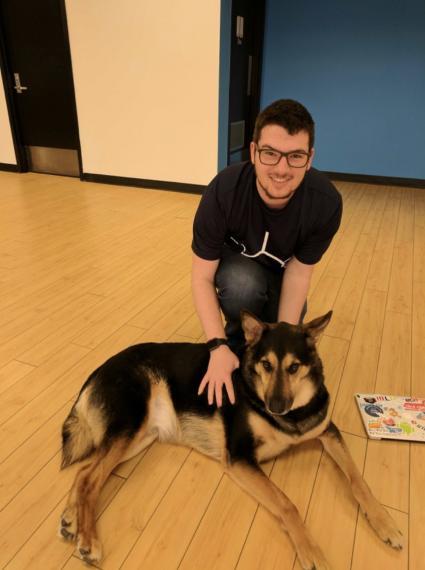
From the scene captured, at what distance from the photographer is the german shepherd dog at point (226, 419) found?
1304 mm

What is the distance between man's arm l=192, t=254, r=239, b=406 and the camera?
1489mm

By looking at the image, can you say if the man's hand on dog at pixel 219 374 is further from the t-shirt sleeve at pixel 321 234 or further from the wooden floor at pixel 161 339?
the t-shirt sleeve at pixel 321 234

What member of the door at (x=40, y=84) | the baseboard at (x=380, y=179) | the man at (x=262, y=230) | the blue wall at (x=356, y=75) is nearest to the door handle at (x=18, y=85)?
the door at (x=40, y=84)

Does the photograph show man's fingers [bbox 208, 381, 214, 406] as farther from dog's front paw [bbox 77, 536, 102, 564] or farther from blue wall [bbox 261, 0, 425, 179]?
blue wall [bbox 261, 0, 425, 179]

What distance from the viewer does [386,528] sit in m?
1.29

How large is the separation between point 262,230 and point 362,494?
106 cm

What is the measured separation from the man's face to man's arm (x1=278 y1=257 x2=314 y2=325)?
348mm

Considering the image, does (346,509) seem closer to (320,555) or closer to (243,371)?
(320,555)

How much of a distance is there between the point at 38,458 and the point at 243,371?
0.85m

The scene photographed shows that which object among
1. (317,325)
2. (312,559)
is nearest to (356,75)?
(317,325)

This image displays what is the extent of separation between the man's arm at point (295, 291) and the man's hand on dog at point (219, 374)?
41 cm

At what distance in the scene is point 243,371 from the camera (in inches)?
59.3

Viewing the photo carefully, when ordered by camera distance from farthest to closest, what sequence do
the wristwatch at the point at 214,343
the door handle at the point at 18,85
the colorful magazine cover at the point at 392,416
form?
the door handle at the point at 18,85 < the colorful magazine cover at the point at 392,416 < the wristwatch at the point at 214,343

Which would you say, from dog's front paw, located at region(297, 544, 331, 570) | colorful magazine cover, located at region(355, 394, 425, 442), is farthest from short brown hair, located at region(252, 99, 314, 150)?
dog's front paw, located at region(297, 544, 331, 570)
